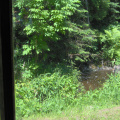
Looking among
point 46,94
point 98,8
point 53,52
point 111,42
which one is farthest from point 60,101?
point 98,8

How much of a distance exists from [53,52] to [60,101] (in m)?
1.78

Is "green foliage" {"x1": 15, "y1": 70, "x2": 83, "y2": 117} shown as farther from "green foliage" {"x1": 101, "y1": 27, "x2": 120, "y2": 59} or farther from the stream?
"green foliage" {"x1": 101, "y1": 27, "x2": 120, "y2": 59}

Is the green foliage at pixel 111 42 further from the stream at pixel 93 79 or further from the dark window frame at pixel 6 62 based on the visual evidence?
the dark window frame at pixel 6 62

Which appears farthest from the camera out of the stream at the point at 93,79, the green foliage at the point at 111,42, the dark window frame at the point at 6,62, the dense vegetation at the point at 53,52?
the green foliage at the point at 111,42

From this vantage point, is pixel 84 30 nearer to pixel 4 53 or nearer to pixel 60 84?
pixel 60 84

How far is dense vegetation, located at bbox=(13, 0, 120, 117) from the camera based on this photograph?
232cm

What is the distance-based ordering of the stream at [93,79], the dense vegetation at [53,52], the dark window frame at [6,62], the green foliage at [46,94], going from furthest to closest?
1. the stream at [93,79]
2. the dense vegetation at [53,52]
3. the green foliage at [46,94]
4. the dark window frame at [6,62]

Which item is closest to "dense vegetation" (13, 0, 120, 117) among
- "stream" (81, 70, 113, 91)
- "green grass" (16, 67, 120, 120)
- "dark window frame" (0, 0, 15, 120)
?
"green grass" (16, 67, 120, 120)

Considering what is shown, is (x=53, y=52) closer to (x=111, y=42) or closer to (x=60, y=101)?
(x=60, y=101)

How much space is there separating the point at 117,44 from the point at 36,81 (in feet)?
12.1

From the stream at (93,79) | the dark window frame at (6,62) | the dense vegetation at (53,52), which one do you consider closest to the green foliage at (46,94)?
the dense vegetation at (53,52)

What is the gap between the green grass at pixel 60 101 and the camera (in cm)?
190

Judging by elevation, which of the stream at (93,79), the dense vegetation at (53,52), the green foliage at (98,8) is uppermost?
the green foliage at (98,8)

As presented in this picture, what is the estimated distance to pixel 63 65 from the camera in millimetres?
3832
